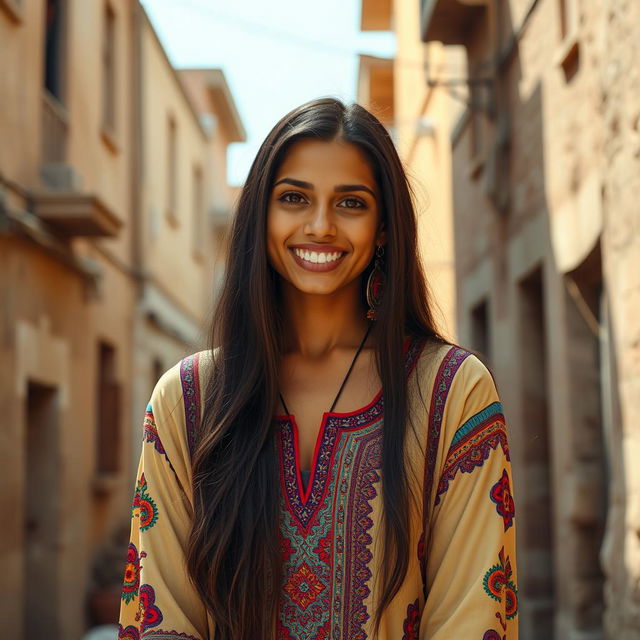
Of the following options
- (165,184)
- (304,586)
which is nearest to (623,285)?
(304,586)

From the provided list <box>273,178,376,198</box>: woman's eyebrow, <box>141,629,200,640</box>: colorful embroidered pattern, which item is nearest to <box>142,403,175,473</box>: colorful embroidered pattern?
<box>141,629,200,640</box>: colorful embroidered pattern

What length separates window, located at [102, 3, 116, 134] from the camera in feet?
42.7

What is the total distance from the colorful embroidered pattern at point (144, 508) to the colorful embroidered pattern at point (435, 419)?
1.79 ft

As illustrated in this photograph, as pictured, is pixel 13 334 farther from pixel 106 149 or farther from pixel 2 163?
pixel 106 149

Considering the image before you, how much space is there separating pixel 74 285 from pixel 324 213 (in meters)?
8.53

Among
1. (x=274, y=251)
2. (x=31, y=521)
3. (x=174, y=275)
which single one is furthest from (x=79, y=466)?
(x=274, y=251)

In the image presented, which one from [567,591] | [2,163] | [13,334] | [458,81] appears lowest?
[567,591]

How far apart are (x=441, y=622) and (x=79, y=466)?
898 cm

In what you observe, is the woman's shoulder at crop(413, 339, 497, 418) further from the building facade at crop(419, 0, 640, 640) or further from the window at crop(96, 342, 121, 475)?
the window at crop(96, 342, 121, 475)

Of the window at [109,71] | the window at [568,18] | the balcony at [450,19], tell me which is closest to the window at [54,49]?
the window at [109,71]

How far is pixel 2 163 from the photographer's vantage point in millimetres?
8344

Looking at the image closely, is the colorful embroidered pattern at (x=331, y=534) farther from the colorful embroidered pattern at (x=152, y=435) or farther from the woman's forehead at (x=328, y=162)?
the woman's forehead at (x=328, y=162)

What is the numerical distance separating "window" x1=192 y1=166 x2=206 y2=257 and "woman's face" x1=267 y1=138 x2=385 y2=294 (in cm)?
1812

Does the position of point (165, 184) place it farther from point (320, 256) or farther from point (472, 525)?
point (472, 525)
